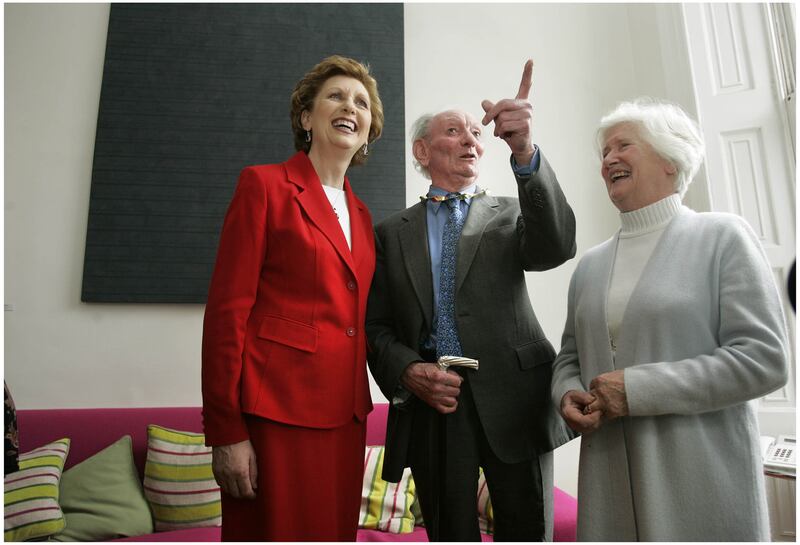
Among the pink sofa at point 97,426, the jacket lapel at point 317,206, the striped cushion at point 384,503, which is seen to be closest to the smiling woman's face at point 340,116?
the jacket lapel at point 317,206

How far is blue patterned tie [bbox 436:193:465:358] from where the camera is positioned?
1422 mm

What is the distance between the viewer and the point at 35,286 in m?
2.91

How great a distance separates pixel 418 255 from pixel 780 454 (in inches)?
64.3

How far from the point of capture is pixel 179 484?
239 cm

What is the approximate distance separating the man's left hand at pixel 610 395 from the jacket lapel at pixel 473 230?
0.42m

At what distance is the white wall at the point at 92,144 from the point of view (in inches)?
113

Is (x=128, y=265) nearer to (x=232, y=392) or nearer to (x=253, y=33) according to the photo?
(x=253, y=33)

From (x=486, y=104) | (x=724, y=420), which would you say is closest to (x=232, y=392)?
(x=486, y=104)

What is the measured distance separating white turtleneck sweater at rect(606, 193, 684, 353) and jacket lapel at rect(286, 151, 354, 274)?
2.10 ft

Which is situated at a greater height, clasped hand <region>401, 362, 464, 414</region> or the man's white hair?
the man's white hair

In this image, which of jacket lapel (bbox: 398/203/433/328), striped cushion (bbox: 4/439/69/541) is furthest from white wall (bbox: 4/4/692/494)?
jacket lapel (bbox: 398/203/433/328)

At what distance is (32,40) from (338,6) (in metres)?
1.73

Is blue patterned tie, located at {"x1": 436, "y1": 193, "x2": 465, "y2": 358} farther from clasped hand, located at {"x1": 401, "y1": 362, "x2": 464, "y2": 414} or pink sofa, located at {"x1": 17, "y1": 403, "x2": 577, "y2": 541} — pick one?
pink sofa, located at {"x1": 17, "y1": 403, "x2": 577, "y2": 541}

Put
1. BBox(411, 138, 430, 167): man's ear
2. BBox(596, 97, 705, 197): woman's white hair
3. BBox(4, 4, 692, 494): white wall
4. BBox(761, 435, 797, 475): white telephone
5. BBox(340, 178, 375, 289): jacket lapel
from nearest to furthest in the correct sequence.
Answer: BBox(596, 97, 705, 197): woman's white hair → BBox(340, 178, 375, 289): jacket lapel → BBox(411, 138, 430, 167): man's ear → BBox(761, 435, 797, 475): white telephone → BBox(4, 4, 692, 494): white wall
